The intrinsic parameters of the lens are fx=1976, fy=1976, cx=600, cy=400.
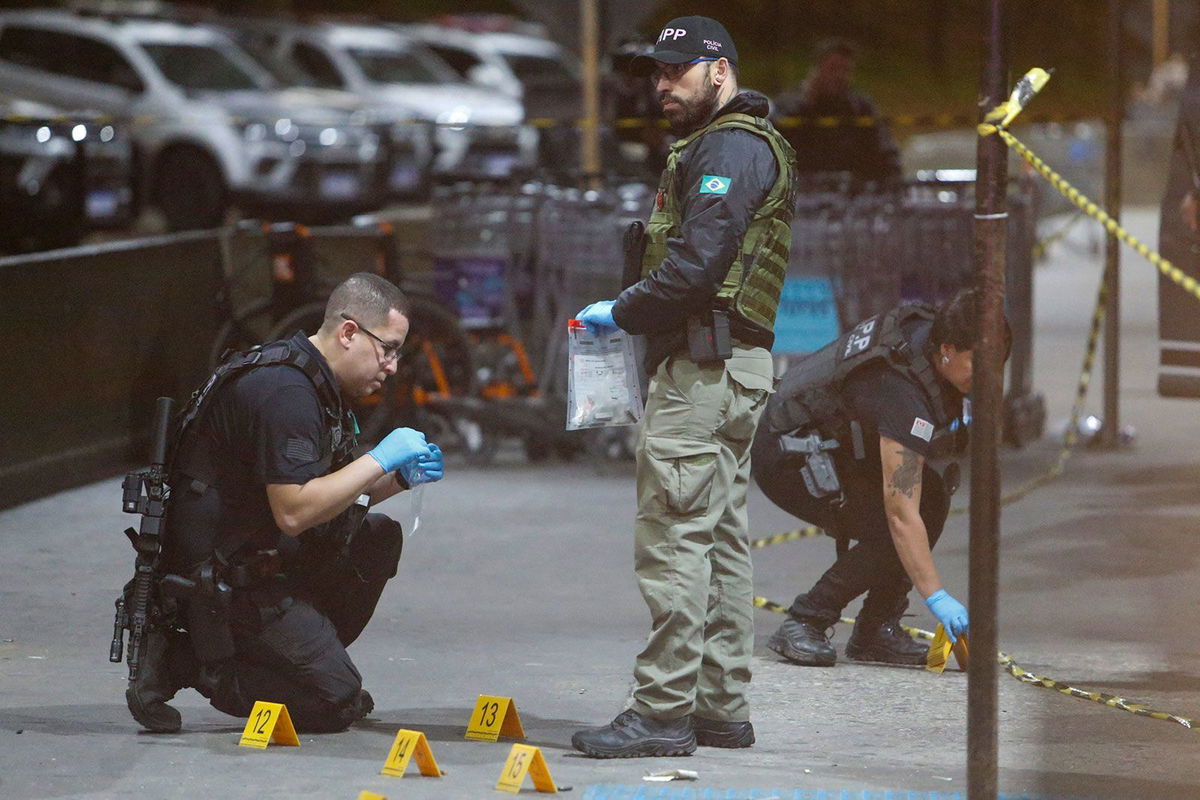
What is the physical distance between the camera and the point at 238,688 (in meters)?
5.39

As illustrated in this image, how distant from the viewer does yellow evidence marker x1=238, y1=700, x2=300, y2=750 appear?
5.18m

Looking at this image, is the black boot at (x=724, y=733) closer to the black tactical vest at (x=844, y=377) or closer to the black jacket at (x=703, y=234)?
the black jacket at (x=703, y=234)

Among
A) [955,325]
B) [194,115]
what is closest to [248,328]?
[955,325]

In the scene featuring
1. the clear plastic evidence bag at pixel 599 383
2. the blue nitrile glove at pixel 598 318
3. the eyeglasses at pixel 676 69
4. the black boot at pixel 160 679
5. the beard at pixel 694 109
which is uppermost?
the eyeglasses at pixel 676 69

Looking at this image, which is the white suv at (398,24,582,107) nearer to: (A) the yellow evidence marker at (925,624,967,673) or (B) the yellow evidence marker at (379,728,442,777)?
(A) the yellow evidence marker at (925,624,967,673)

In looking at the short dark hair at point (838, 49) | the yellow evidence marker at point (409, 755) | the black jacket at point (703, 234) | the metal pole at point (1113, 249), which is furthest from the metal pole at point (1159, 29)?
the yellow evidence marker at point (409, 755)

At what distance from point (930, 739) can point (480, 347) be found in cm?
516

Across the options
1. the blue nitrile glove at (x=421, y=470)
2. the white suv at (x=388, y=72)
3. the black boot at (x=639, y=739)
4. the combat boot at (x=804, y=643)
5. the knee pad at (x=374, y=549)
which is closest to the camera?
the black boot at (x=639, y=739)

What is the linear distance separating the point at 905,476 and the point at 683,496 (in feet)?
3.59

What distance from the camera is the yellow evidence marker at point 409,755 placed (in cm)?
491

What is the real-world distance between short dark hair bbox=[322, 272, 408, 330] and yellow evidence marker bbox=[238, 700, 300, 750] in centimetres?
103

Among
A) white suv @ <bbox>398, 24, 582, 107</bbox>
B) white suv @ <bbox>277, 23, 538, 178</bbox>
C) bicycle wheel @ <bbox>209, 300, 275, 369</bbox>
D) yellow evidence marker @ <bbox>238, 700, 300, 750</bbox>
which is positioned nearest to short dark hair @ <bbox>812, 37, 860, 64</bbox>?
bicycle wheel @ <bbox>209, 300, 275, 369</bbox>

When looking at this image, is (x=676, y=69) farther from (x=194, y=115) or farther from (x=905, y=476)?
(x=194, y=115)

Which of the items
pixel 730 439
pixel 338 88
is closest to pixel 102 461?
pixel 730 439
